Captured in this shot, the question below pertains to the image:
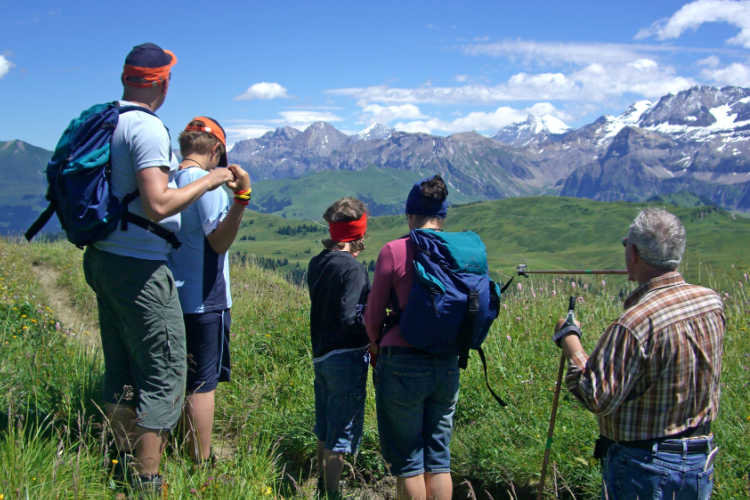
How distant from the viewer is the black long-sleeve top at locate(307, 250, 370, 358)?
389cm

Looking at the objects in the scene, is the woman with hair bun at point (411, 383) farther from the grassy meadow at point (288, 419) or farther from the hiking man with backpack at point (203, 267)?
the hiking man with backpack at point (203, 267)

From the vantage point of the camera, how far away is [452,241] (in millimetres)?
3344

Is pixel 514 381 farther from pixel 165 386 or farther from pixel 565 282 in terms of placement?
pixel 565 282

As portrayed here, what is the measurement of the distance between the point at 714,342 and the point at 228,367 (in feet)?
9.42

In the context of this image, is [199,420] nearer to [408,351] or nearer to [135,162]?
[408,351]

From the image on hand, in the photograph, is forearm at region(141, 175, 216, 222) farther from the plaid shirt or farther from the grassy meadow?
the plaid shirt

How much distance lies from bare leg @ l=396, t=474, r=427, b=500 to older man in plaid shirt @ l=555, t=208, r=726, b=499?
46.2 inches

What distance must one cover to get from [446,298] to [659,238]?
1.11m

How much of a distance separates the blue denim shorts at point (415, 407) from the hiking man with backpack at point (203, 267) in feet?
3.57

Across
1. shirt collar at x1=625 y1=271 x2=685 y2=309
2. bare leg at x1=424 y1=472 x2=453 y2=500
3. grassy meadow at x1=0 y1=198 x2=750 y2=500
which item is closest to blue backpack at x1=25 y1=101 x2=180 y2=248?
grassy meadow at x1=0 y1=198 x2=750 y2=500

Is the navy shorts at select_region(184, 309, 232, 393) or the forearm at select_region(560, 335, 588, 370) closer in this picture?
the forearm at select_region(560, 335, 588, 370)

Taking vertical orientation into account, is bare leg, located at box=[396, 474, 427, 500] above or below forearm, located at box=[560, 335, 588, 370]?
below

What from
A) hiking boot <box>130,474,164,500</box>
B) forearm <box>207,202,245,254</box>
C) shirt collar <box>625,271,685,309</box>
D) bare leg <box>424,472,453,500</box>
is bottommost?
bare leg <box>424,472,453,500</box>

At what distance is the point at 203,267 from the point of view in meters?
3.65
